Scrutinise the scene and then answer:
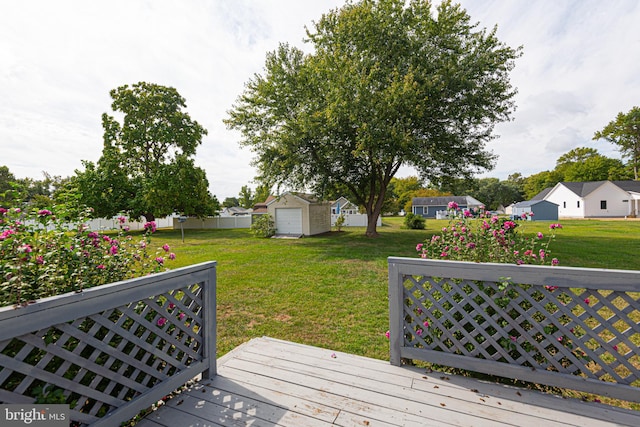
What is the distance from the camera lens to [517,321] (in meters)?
1.93

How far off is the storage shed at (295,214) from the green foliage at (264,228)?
417mm

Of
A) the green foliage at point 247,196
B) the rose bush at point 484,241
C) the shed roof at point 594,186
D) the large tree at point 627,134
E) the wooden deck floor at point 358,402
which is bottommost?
the wooden deck floor at point 358,402

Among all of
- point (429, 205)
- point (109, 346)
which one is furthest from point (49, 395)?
point (429, 205)

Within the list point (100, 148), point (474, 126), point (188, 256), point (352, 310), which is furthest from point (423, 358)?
point (100, 148)

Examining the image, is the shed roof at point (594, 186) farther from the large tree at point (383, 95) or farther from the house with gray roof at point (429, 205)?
the large tree at point (383, 95)

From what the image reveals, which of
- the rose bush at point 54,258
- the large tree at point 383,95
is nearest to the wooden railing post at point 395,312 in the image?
the rose bush at point 54,258

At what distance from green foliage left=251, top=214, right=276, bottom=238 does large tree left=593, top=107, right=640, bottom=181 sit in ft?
143

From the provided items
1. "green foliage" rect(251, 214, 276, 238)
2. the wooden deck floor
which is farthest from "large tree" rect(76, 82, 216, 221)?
the wooden deck floor

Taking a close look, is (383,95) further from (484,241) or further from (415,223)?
(415,223)

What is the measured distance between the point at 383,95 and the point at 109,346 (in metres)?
10.8

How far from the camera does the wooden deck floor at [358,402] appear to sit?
169cm

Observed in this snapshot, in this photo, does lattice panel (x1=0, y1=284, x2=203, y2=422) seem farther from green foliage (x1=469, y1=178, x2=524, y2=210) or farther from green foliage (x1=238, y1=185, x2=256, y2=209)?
green foliage (x1=469, y1=178, x2=524, y2=210)

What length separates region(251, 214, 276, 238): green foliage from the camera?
1495cm

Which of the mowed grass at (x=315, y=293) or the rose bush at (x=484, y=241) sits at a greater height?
the rose bush at (x=484, y=241)
